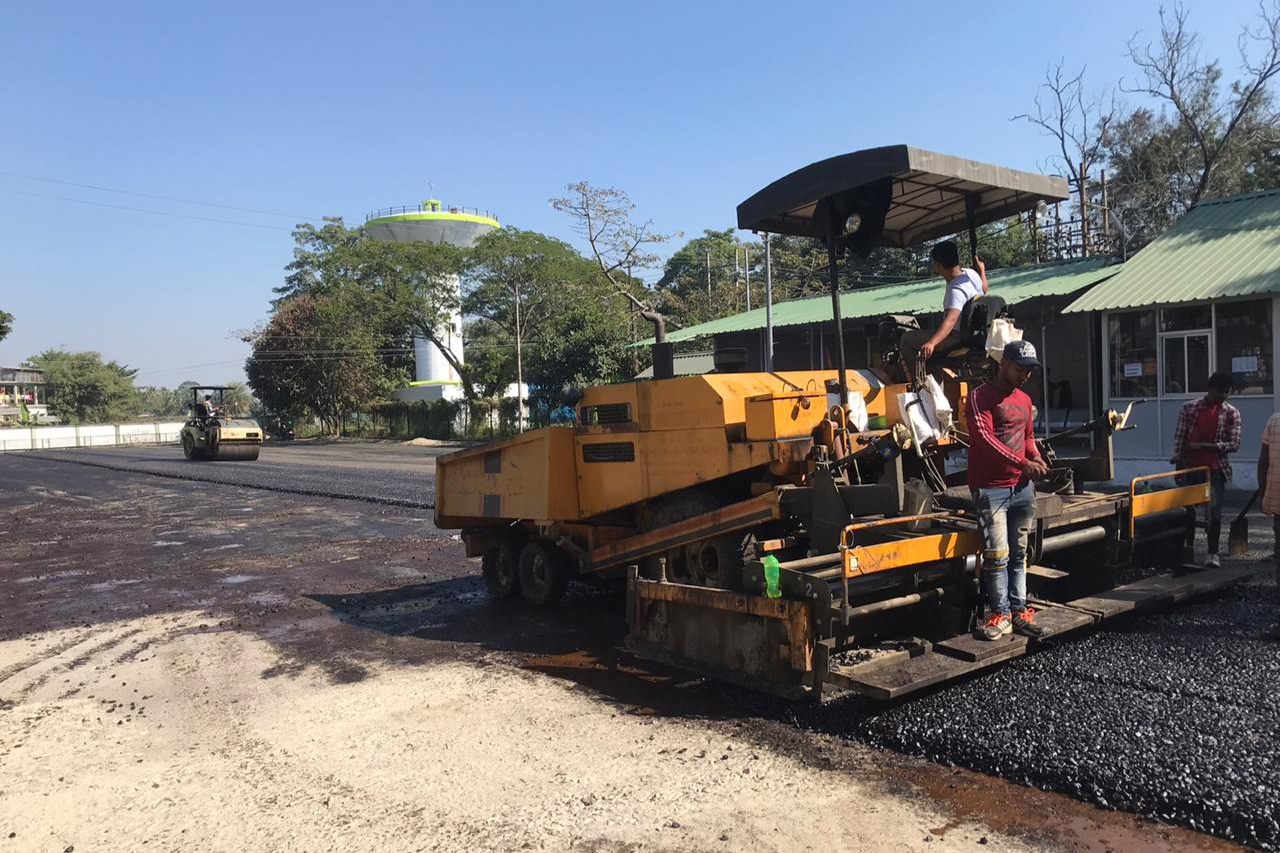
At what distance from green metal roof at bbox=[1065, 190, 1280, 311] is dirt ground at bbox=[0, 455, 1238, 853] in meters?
11.7

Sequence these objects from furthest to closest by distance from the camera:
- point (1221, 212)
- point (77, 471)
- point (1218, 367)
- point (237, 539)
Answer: point (77, 471) < point (1221, 212) < point (1218, 367) < point (237, 539)

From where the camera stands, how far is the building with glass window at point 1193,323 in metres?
13.9

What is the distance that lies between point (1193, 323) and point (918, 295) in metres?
7.62

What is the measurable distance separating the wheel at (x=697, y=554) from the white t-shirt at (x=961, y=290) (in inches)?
70.8

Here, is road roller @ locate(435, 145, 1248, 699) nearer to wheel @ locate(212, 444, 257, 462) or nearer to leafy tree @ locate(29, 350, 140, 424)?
wheel @ locate(212, 444, 257, 462)

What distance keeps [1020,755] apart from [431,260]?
145 ft

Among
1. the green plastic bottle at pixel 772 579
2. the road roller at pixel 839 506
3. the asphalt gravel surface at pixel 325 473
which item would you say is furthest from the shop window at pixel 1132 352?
the green plastic bottle at pixel 772 579

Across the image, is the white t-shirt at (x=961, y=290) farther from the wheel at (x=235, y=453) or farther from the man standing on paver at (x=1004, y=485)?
the wheel at (x=235, y=453)

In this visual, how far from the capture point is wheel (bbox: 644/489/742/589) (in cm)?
538

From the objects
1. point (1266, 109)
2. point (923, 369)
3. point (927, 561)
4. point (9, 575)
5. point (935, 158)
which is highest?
point (1266, 109)

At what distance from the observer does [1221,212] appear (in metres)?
17.1

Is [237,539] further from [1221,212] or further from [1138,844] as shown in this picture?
[1221,212]

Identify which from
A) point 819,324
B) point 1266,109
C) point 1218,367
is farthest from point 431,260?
point 1218,367

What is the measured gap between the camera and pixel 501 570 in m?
7.57
